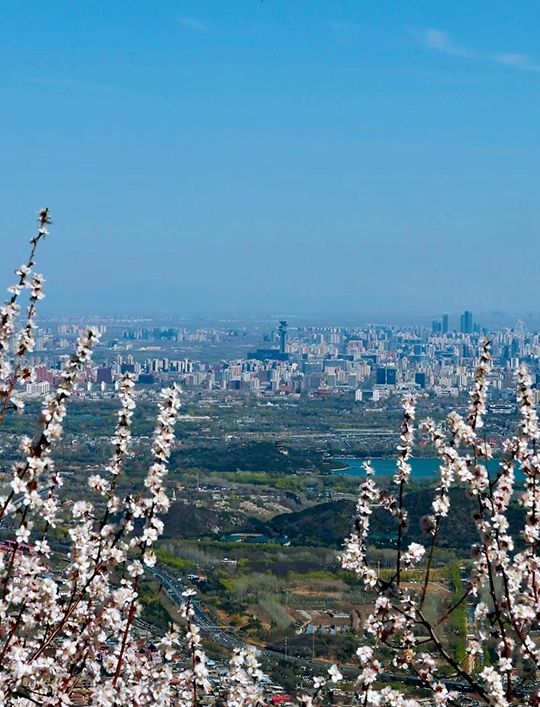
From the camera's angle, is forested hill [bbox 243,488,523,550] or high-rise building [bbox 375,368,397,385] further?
high-rise building [bbox 375,368,397,385]

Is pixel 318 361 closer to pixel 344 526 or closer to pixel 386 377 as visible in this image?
pixel 386 377

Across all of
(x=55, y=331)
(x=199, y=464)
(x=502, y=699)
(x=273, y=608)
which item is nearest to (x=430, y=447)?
(x=502, y=699)

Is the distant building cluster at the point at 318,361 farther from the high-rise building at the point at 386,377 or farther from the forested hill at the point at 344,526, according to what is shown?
the forested hill at the point at 344,526

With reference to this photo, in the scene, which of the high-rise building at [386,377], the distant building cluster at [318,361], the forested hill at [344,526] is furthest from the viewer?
the high-rise building at [386,377]

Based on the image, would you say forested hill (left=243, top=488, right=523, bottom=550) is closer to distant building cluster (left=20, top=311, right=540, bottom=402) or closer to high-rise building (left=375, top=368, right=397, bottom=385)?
distant building cluster (left=20, top=311, right=540, bottom=402)

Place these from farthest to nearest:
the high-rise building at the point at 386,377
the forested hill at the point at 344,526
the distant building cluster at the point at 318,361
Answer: the high-rise building at the point at 386,377 < the distant building cluster at the point at 318,361 < the forested hill at the point at 344,526

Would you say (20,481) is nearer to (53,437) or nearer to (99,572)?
(53,437)

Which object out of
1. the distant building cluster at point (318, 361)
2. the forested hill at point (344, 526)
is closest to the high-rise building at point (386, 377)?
the distant building cluster at point (318, 361)

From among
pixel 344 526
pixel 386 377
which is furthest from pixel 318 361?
pixel 344 526

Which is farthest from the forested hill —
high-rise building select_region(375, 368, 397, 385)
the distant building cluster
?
high-rise building select_region(375, 368, 397, 385)


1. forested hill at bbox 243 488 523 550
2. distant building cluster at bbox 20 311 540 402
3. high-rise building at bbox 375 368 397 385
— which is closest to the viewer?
forested hill at bbox 243 488 523 550

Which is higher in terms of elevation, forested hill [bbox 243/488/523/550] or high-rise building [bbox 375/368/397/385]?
high-rise building [bbox 375/368/397/385]
